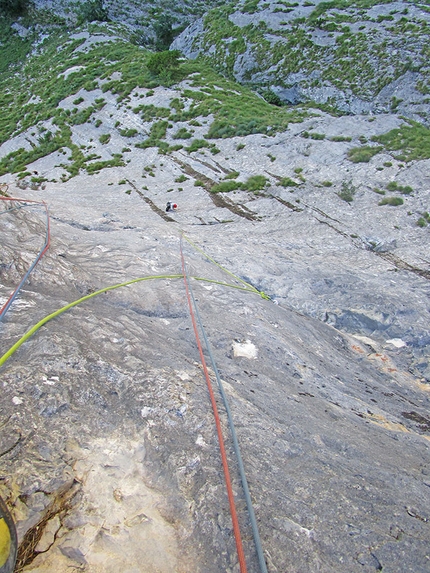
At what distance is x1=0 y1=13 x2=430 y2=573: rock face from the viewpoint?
127 inches

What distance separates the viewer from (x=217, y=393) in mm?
5176

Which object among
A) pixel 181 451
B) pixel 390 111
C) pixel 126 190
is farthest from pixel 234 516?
pixel 390 111

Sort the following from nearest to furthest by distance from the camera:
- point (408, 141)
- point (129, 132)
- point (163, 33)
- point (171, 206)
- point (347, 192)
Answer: point (347, 192)
point (171, 206)
point (408, 141)
point (129, 132)
point (163, 33)

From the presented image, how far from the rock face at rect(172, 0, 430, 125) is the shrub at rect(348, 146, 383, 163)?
37.8 feet

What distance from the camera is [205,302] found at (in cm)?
875

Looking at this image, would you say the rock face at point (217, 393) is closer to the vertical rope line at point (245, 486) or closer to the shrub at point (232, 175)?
the vertical rope line at point (245, 486)

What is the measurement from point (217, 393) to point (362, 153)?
64.1 feet

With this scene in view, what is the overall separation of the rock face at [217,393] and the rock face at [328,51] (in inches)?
813

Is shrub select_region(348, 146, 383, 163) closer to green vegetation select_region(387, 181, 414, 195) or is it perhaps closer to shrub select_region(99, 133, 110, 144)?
green vegetation select_region(387, 181, 414, 195)

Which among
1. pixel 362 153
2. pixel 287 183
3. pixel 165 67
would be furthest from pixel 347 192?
pixel 165 67

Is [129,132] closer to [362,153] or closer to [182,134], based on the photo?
[182,134]

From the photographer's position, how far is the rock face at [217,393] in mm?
3219

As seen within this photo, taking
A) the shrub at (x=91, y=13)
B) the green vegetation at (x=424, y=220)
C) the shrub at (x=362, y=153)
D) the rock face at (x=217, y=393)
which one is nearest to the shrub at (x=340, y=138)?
the shrub at (x=362, y=153)

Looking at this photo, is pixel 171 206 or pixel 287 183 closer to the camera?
pixel 171 206
